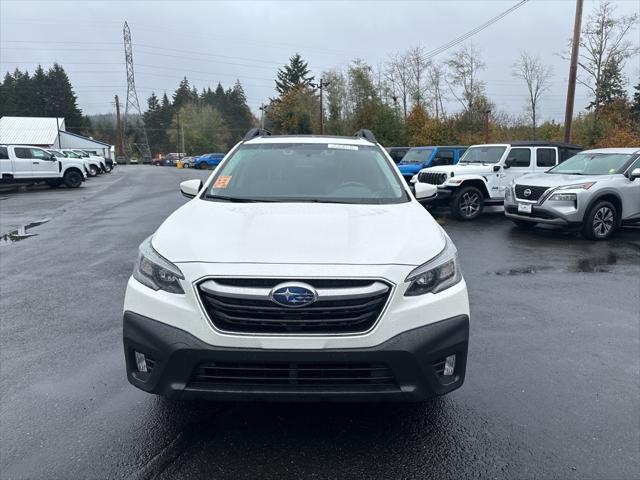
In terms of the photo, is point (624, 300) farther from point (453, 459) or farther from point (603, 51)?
point (603, 51)

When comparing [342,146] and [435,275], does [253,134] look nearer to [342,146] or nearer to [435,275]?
[342,146]

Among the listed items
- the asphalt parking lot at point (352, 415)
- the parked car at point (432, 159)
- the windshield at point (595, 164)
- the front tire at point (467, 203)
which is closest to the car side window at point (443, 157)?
the parked car at point (432, 159)

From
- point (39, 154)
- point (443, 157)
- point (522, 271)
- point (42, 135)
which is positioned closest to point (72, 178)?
point (39, 154)

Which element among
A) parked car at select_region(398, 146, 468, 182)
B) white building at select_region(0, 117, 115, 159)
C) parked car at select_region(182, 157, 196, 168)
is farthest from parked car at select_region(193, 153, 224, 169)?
parked car at select_region(398, 146, 468, 182)

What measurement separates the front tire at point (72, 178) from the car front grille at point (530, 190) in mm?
21337

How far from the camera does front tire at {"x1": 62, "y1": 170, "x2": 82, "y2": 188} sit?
79.5 ft

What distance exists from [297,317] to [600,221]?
9.27 metres

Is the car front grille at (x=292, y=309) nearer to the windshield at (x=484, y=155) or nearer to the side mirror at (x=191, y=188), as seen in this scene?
the side mirror at (x=191, y=188)

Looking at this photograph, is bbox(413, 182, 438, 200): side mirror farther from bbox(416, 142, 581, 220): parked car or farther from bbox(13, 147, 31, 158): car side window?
bbox(13, 147, 31, 158): car side window

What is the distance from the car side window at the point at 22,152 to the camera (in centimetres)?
2250

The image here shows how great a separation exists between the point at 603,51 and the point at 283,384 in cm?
3936

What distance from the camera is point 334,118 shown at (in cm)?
5469

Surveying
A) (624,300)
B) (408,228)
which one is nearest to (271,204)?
(408,228)

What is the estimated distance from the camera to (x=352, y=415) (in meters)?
3.20
